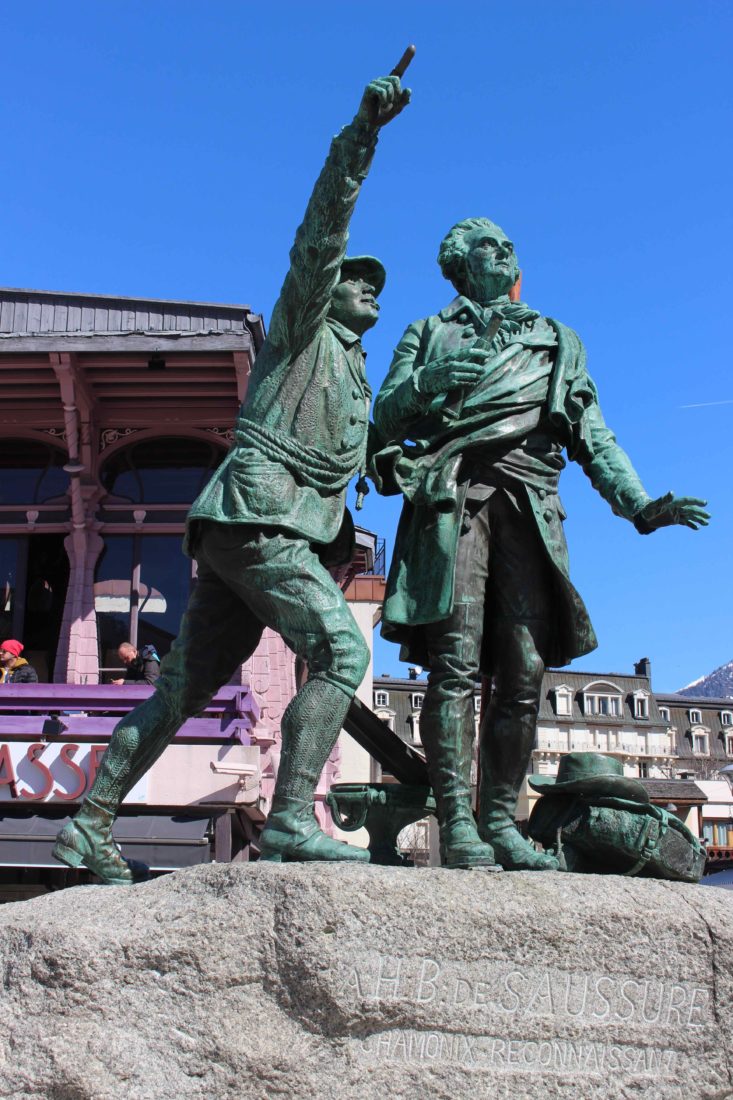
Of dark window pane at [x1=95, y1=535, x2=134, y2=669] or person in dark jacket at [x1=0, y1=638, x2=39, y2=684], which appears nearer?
person in dark jacket at [x1=0, y1=638, x2=39, y2=684]

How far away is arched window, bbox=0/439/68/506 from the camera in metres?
17.5

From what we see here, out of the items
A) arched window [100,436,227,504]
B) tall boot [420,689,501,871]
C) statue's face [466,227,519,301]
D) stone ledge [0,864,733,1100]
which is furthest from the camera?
arched window [100,436,227,504]

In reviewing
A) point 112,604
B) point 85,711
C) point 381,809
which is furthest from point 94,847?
point 112,604

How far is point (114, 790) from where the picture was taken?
14.1 feet

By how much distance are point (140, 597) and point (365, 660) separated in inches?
518

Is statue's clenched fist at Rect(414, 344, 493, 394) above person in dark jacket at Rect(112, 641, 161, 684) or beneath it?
beneath

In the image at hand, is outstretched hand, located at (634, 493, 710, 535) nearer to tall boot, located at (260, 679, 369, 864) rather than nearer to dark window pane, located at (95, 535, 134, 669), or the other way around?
tall boot, located at (260, 679, 369, 864)

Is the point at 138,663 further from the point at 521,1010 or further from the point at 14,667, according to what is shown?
the point at 521,1010

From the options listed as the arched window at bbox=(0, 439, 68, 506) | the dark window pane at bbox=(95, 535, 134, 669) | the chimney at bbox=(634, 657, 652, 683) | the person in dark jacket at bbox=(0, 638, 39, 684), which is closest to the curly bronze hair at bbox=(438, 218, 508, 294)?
the person in dark jacket at bbox=(0, 638, 39, 684)

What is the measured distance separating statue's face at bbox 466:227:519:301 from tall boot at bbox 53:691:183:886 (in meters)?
1.98

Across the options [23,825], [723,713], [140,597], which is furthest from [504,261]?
[723,713]

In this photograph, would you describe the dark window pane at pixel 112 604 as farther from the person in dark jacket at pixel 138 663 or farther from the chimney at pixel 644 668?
the chimney at pixel 644 668

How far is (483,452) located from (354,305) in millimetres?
697

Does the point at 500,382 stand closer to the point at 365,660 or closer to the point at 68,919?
the point at 365,660
